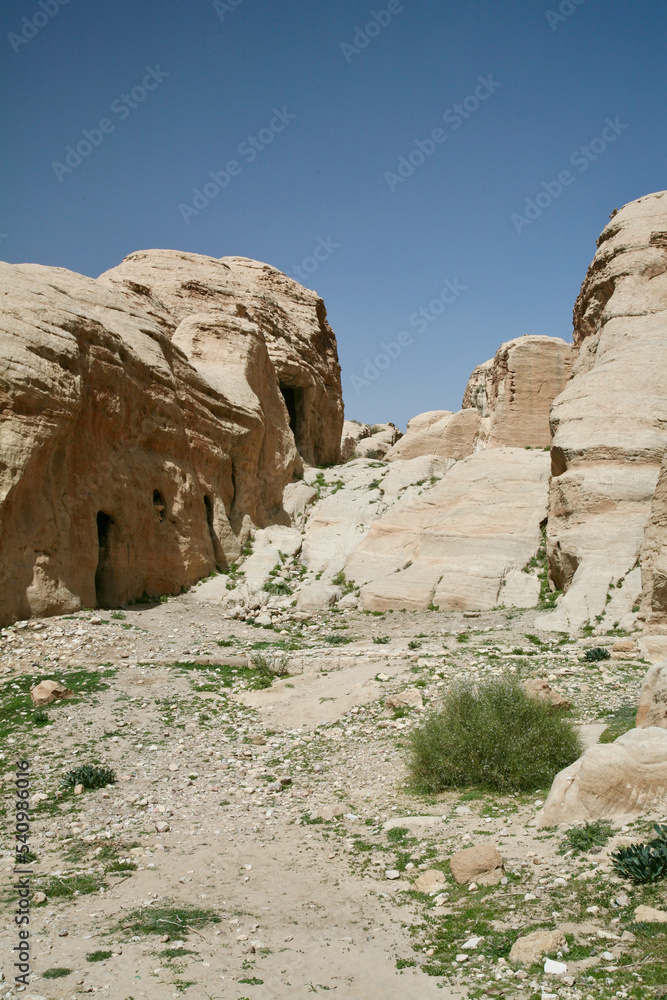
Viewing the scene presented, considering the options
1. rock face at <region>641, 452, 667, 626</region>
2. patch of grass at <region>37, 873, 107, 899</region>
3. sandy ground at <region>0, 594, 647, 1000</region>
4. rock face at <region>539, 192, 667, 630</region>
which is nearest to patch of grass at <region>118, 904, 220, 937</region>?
sandy ground at <region>0, 594, 647, 1000</region>

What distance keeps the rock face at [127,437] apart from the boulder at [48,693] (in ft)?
11.1

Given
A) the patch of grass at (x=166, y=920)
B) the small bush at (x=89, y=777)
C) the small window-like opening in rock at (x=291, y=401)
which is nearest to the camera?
Result: the patch of grass at (x=166, y=920)

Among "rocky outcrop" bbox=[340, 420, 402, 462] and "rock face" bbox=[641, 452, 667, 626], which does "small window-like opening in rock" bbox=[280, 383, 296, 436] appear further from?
"rock face" bbox=[641, 452, 667, 626]

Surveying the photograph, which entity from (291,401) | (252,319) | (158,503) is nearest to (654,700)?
(158,503)

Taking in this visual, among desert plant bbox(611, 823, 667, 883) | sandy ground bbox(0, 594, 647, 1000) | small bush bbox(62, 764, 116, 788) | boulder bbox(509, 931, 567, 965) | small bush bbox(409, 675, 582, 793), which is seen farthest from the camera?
small bush bbox(62, 764, 116, 788)

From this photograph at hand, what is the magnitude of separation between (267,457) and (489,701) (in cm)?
2005

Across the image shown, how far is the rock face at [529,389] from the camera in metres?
33.6

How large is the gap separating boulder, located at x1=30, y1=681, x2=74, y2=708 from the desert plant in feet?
31.1

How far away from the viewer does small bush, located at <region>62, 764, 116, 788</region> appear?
1020 centimetres

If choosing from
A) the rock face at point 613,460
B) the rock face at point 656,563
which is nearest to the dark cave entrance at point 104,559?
the rock face at point 613,460

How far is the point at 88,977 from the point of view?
568cm

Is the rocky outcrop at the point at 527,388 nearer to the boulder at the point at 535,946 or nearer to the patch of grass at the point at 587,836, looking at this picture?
the patch of grass at the point at 587,836

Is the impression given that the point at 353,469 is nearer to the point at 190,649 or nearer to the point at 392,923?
the point at 190,649

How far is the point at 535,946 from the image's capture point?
17.9 ft
